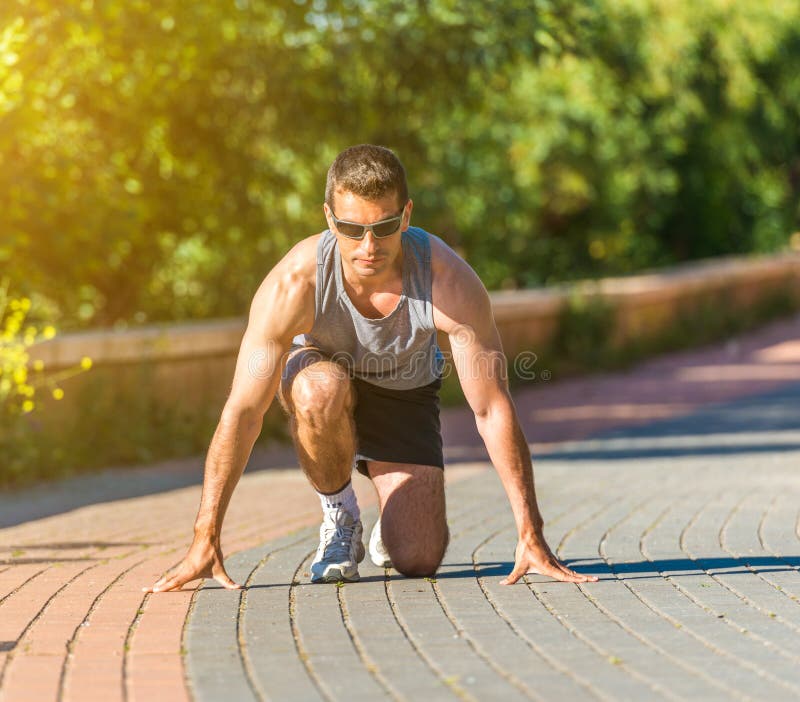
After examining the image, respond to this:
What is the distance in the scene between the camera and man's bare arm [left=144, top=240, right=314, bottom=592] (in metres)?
5.68

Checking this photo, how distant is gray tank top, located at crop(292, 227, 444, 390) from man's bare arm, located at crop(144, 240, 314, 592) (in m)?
0.09

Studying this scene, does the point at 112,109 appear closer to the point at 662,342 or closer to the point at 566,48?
the point at 566,48

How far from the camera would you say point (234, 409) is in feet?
19.0

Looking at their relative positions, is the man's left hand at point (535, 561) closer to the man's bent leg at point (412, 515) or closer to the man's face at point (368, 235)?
the man's bent leg at point (412, 515)

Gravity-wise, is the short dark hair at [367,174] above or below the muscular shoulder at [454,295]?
above


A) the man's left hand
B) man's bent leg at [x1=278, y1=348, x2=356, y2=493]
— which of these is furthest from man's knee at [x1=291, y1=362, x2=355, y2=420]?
the man's left hand

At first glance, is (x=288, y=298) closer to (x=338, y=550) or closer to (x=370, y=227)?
(x=370, y=227)

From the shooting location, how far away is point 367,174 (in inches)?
225

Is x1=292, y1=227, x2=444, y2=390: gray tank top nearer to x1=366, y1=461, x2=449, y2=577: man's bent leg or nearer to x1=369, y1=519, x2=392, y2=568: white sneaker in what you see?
x1=366, y1=461, x2=449, y2=577: man's bent leg

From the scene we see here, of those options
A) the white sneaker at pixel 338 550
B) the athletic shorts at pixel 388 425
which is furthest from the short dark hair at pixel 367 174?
the white sneaker at pixel 338 550

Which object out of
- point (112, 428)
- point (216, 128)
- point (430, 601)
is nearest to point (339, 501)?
point (430, 601)

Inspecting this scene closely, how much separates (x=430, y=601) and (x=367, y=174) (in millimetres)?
1568

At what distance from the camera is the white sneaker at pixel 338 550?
6.17 meters

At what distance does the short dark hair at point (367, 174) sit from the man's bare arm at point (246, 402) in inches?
14.6
